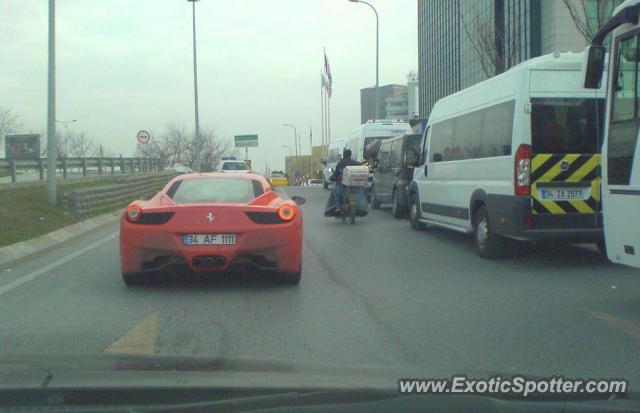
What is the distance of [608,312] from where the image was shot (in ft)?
22.4

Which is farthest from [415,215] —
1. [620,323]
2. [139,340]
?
[139,340]

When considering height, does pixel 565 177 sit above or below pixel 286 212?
above

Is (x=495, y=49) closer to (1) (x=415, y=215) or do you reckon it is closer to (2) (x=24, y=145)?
(1) (x=415, y=215)

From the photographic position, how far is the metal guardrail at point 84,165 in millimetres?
23047

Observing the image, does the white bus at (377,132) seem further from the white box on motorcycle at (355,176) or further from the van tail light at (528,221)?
the van tail light at (528,221)

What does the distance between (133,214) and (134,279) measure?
845 millimetres

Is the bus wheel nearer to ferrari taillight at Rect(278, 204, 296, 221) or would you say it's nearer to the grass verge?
ferrari taillight at Rect(278, 204, 296, 221)

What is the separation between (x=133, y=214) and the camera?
7.79 metres

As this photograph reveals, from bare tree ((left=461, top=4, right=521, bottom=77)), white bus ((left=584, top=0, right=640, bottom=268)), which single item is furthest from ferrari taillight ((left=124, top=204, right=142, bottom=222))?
bare tree ((left=461, top=4, right=521, bottom=77))

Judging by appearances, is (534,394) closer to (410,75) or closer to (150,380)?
(150,380)

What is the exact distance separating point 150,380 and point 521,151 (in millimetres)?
7001

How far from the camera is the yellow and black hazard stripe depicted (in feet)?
30.7

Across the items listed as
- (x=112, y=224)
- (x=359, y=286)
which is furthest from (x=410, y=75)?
(x=359, y=286)

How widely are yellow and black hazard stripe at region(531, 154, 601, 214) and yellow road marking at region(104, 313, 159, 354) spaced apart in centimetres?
541
